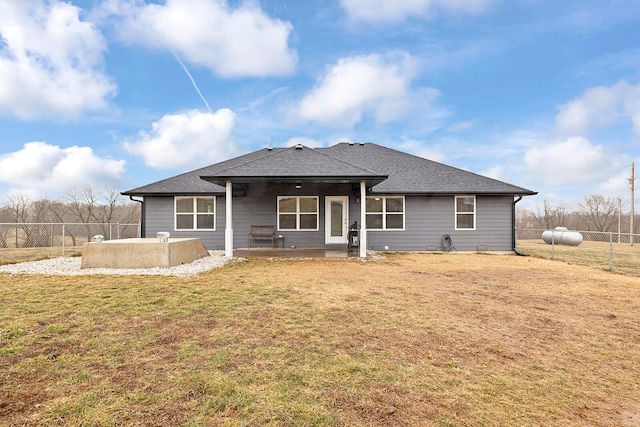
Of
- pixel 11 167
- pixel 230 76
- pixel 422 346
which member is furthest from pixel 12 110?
pixel 422 346

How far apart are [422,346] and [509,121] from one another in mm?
17612

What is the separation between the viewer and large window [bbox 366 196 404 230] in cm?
1221

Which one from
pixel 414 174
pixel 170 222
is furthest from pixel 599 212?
pixel 170 222

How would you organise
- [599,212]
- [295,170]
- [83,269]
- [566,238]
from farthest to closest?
[599,212]
[566,238]
[295,170]
[83,269]

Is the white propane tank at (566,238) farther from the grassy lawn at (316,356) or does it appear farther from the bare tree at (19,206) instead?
the bare tree at (19,206)

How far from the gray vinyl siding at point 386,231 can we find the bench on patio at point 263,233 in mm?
186

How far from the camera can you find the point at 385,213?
1222cm

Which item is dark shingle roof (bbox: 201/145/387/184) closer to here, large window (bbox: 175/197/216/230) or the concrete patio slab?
the concrete patio slab

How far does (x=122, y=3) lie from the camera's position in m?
9.42

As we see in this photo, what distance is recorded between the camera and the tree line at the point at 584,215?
88.2 feet

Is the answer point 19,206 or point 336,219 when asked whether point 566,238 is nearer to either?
point 336,219

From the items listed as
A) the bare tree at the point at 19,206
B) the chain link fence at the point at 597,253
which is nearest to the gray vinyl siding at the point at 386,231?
the chain link fence at the point at 597,253

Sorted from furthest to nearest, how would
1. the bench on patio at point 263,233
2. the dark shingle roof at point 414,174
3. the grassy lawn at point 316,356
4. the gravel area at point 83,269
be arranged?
the bench on patio at point 263,233, the dark shingle roof at point 414,174, the gravel area at point 83,269, the grassy lawn at point 316,356

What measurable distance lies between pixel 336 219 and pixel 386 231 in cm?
209
